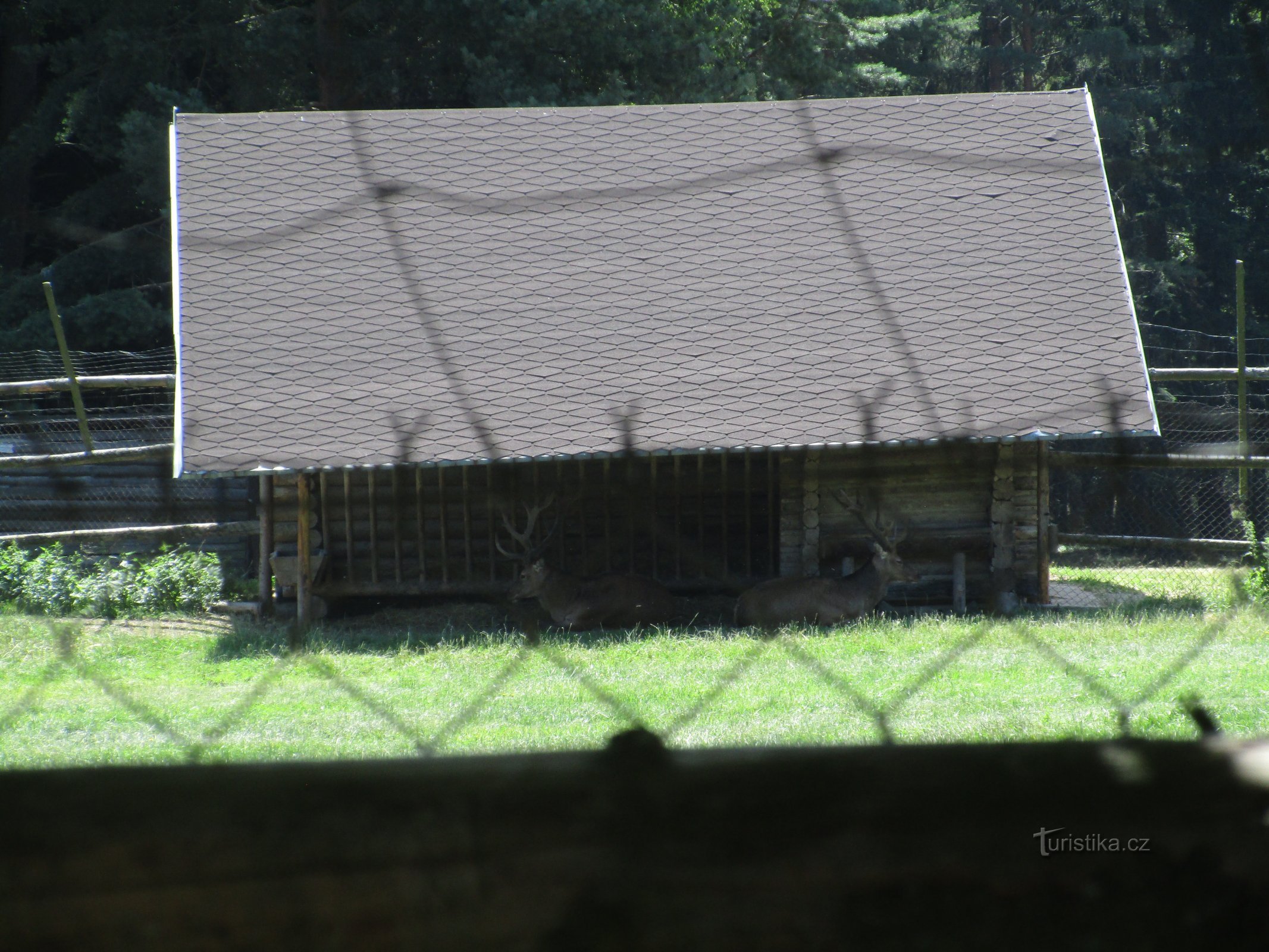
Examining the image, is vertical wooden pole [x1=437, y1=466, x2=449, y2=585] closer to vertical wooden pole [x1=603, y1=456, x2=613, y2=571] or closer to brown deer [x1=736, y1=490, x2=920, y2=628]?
vertical wooden pole [x1=603, y1=456, x2=613, y2=571]

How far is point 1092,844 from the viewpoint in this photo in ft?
2.67

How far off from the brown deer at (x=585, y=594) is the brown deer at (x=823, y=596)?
607mm

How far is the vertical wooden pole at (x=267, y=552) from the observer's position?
905 centimetres

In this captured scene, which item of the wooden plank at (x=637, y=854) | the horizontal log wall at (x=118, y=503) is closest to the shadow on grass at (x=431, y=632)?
the horizontal log wall at (x=118, y=503)

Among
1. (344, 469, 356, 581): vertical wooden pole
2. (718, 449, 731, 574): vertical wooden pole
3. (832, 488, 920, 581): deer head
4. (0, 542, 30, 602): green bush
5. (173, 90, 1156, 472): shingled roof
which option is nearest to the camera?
(173, 90, 1156, 472): shingled roof

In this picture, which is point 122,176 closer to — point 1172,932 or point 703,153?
point 703,153

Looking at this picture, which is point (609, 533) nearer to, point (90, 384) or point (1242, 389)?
point (90, 384)

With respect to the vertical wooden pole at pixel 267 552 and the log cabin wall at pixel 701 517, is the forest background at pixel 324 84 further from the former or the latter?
the vertical wooden pole at pixel 267 552

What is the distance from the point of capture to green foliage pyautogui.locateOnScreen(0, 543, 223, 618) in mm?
9453

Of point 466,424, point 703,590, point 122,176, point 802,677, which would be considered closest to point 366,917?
point 802,677

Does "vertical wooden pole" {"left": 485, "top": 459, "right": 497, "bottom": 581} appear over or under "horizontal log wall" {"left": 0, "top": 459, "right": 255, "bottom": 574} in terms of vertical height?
over

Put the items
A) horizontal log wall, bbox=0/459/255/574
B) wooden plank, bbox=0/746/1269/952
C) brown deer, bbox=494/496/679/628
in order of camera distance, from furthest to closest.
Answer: horizontal log wall, bbox=0/459/255/574, brown deer, bbox=494/496/679/628, wooden plank, bbox=0/746/1269/952

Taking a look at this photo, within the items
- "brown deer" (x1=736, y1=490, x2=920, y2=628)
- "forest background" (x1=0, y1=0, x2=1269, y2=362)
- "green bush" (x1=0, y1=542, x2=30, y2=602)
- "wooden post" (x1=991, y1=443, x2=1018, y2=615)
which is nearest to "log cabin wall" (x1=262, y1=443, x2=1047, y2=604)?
"wooden post" (x1=991, y1=443, x2=1018, y2=615)

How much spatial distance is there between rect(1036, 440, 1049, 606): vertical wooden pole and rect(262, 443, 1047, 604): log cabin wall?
0.12ft
